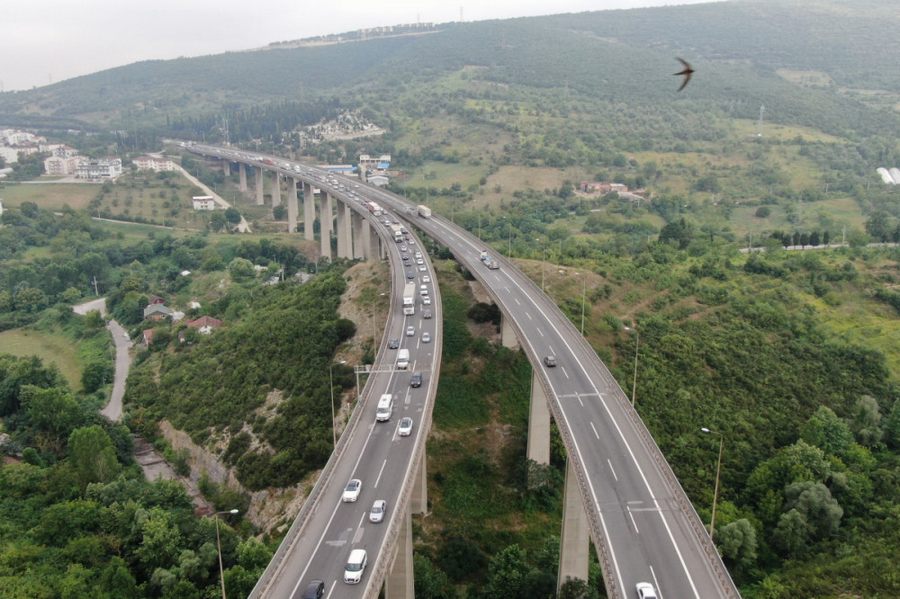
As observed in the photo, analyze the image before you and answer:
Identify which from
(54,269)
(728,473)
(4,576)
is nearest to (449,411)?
(728,473)

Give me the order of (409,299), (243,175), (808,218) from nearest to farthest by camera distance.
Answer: (409,299) → (808,218) → (243,175)

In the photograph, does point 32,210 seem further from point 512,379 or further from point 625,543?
point 625,543

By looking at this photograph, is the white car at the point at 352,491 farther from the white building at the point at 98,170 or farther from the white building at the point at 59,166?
the white building at the point at 59,166

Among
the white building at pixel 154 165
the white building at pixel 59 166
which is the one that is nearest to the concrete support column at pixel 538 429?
the white building at pixel 154 165

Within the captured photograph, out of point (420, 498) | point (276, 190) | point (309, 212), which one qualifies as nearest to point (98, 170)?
point (276, 190)

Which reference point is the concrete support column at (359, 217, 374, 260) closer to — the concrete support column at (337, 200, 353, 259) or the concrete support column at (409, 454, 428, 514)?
the concrete support column at (337, 200, 353, 259)

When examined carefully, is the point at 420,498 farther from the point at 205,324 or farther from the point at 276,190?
the point at 276,190
